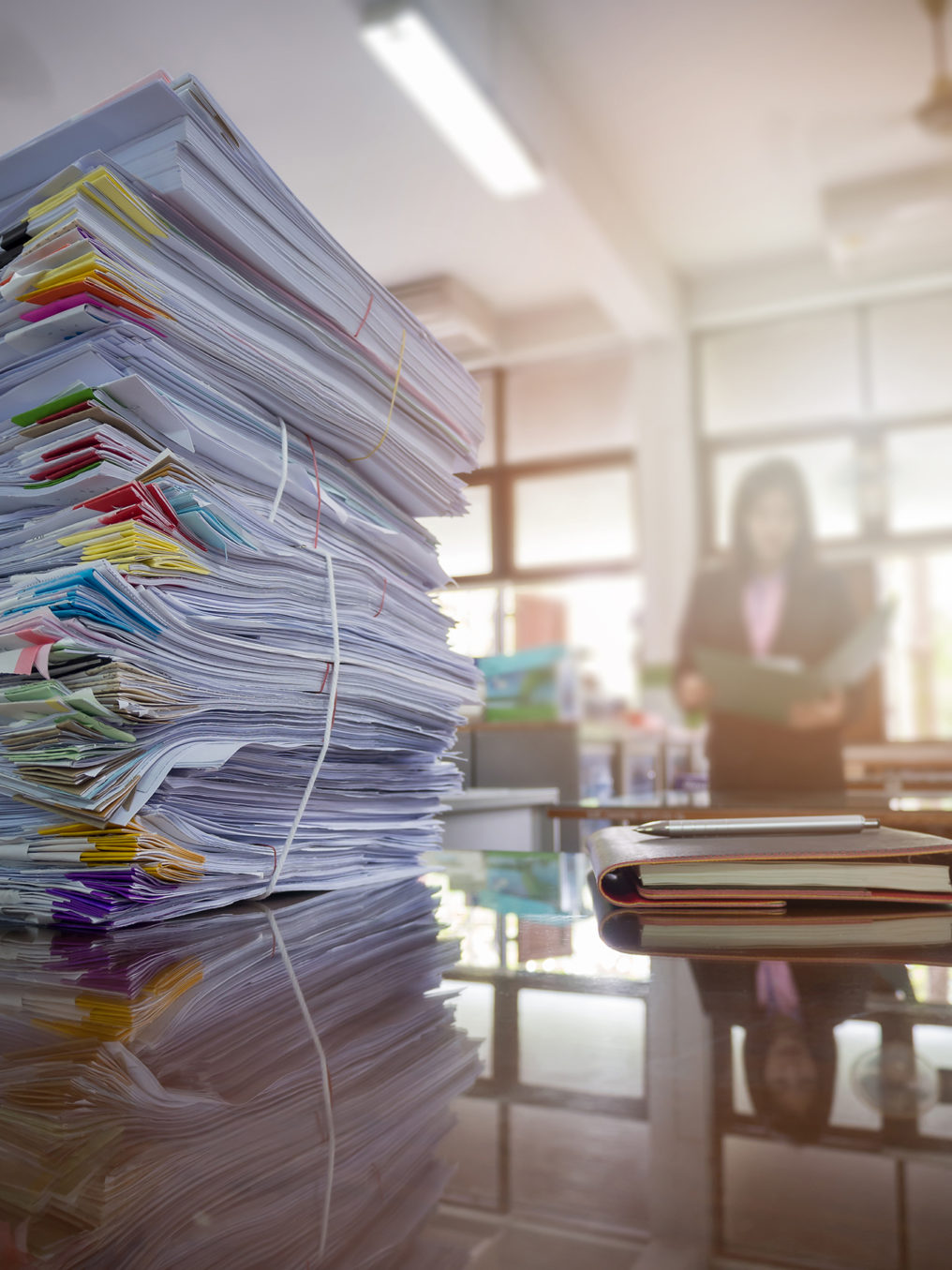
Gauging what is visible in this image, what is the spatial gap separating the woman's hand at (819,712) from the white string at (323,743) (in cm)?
217

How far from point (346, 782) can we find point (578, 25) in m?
4.59

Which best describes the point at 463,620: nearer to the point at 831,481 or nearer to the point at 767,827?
the point at 767,827

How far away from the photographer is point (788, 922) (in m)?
0.44

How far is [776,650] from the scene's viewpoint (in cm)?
294

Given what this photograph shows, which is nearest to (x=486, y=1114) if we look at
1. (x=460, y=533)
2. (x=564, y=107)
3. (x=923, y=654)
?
(x=460, y=533)

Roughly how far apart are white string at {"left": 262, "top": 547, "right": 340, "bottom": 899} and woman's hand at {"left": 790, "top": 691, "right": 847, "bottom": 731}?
7.12 feet

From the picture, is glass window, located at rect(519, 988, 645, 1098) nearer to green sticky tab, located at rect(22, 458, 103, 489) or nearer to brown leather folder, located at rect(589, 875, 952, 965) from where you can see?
brown leather folder, located at rect(589, 875, 952, 965)

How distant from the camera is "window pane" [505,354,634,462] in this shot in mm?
6785

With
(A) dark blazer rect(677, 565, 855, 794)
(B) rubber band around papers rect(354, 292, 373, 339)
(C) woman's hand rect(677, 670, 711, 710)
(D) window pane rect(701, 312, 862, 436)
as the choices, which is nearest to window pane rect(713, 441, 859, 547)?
(D) window pane rect(701, 312, 862, 436)

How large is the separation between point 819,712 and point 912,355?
439cm

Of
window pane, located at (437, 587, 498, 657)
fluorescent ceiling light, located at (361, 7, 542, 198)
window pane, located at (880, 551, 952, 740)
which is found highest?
fluorescent ceiling light, located at (361, 7, 542, 198)

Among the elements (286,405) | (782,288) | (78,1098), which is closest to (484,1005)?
(78,1098)

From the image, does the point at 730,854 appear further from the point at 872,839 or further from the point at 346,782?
the point at 346,782

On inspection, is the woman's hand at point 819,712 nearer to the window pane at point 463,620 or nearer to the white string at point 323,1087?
the window pane at point 463,620
